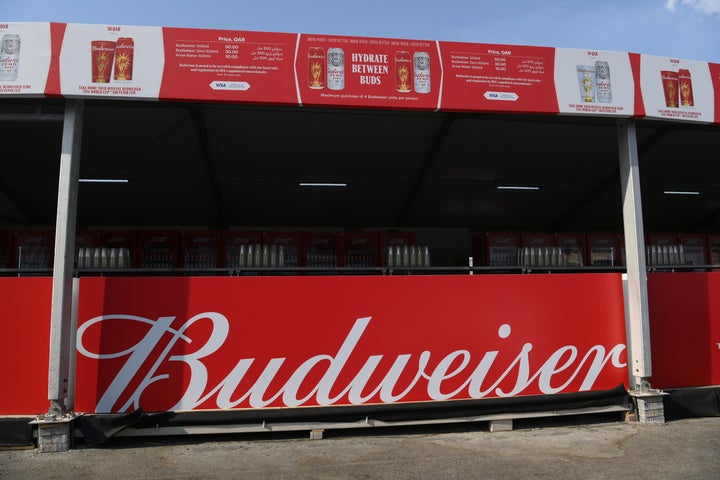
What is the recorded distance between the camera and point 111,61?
17.0 ft

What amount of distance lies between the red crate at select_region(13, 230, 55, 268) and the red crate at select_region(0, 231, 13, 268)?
82 millimetres

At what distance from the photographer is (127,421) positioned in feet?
16.7

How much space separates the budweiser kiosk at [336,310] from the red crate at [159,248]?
50.3 inches

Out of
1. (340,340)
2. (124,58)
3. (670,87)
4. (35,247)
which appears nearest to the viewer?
(124,58)

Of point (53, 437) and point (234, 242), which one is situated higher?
point (234, 242)

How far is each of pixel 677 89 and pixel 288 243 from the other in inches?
213

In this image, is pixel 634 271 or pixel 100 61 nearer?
pixel 100 61

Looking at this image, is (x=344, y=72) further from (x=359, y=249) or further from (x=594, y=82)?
(x=594, y=82)

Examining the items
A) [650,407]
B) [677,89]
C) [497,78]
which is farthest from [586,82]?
[650,407]

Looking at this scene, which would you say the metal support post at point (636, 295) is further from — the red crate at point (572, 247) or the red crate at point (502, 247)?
the red crate at point (502, 247)

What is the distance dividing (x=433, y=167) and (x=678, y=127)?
368 centimetres

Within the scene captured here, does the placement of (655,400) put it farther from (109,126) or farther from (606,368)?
(109,126)

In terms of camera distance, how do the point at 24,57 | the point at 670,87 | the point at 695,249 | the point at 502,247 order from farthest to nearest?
the point at 695,249 → the point at 502,247 → the point at 670,87 → the point at 24,57

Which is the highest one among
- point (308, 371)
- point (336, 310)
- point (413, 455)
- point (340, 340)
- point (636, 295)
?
point (636, 295)
